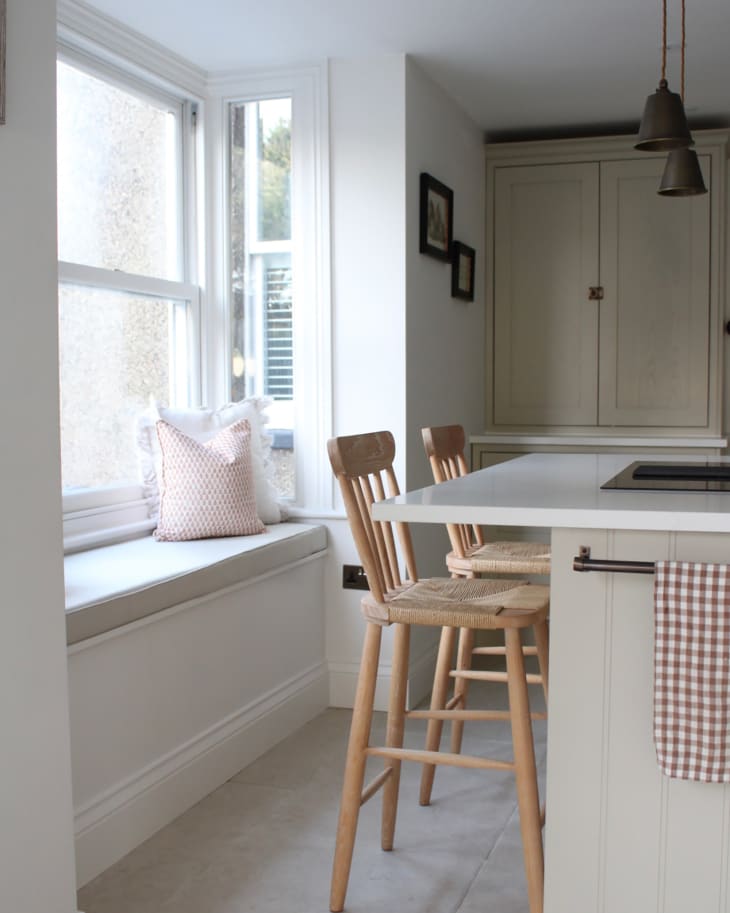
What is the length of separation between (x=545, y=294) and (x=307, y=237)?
1.52 m

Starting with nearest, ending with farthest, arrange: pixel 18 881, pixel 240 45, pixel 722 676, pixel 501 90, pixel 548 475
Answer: pixel 722 676
pixel 18 881
pixel 548 475
pixel 240 45
pixel 501 90

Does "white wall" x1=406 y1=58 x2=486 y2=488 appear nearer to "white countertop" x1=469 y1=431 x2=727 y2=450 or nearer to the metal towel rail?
"white countertop" x1=469 y1=431 x2=727 y2=450

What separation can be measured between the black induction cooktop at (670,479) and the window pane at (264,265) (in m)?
1.68

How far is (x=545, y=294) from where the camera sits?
485 centimetres

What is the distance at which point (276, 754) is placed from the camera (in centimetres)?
327

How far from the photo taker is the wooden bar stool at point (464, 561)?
8.86 ft

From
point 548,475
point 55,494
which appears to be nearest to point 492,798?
point 548,475

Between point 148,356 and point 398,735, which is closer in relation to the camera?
point 398,735

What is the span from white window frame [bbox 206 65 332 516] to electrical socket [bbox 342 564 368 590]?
22 centimetres

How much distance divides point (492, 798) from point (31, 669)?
1.51 metres

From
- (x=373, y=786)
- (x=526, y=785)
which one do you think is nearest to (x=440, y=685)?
(x=373, y=786)

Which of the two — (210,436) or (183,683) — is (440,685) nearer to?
(183,683)

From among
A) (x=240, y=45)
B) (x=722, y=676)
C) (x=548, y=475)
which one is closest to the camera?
(x=722, y=676)

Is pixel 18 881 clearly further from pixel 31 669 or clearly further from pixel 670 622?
pixel 670 622
